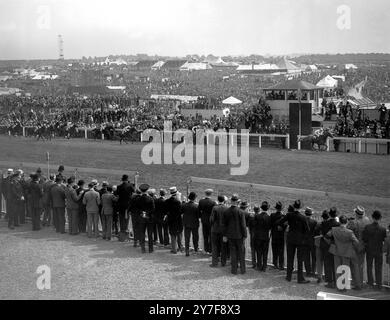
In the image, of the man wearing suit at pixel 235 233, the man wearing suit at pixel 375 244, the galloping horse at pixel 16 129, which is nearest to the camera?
the man wearing suit at pixel 375 244

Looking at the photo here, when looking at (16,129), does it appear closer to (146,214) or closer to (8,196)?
(8,196)

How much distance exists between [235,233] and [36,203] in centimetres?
551

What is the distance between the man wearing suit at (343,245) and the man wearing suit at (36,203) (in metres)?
7.08

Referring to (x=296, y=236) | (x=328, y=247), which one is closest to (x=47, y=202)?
(x=296, y=236)

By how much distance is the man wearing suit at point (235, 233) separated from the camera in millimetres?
9608

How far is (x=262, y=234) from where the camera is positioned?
9.58m

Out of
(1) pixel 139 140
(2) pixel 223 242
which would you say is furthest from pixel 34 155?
(2) pixel 223 242

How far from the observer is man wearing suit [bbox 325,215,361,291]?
8664 mm

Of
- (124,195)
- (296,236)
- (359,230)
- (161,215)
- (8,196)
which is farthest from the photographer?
(8,196)

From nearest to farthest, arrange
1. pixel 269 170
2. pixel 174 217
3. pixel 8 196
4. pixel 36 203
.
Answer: pixel 174 217 < pixel 36 203 < pixel 8 196 < pixel 269 170

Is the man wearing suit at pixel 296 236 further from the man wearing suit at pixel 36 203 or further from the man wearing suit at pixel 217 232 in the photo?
the man wearing suit at pixel 36 203

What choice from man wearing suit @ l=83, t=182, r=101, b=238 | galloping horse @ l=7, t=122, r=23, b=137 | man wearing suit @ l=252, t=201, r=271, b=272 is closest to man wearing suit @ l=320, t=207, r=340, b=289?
man wearing suit @ l=252, t=201, r=271, b=272

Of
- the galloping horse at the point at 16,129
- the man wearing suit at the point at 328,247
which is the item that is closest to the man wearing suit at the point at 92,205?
the man wearing suit at the point at 328,247

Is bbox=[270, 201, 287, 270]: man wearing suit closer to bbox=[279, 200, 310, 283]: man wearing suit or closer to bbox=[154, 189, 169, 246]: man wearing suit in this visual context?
bbox=[279, 200, 310, 283]: man wearing suit
